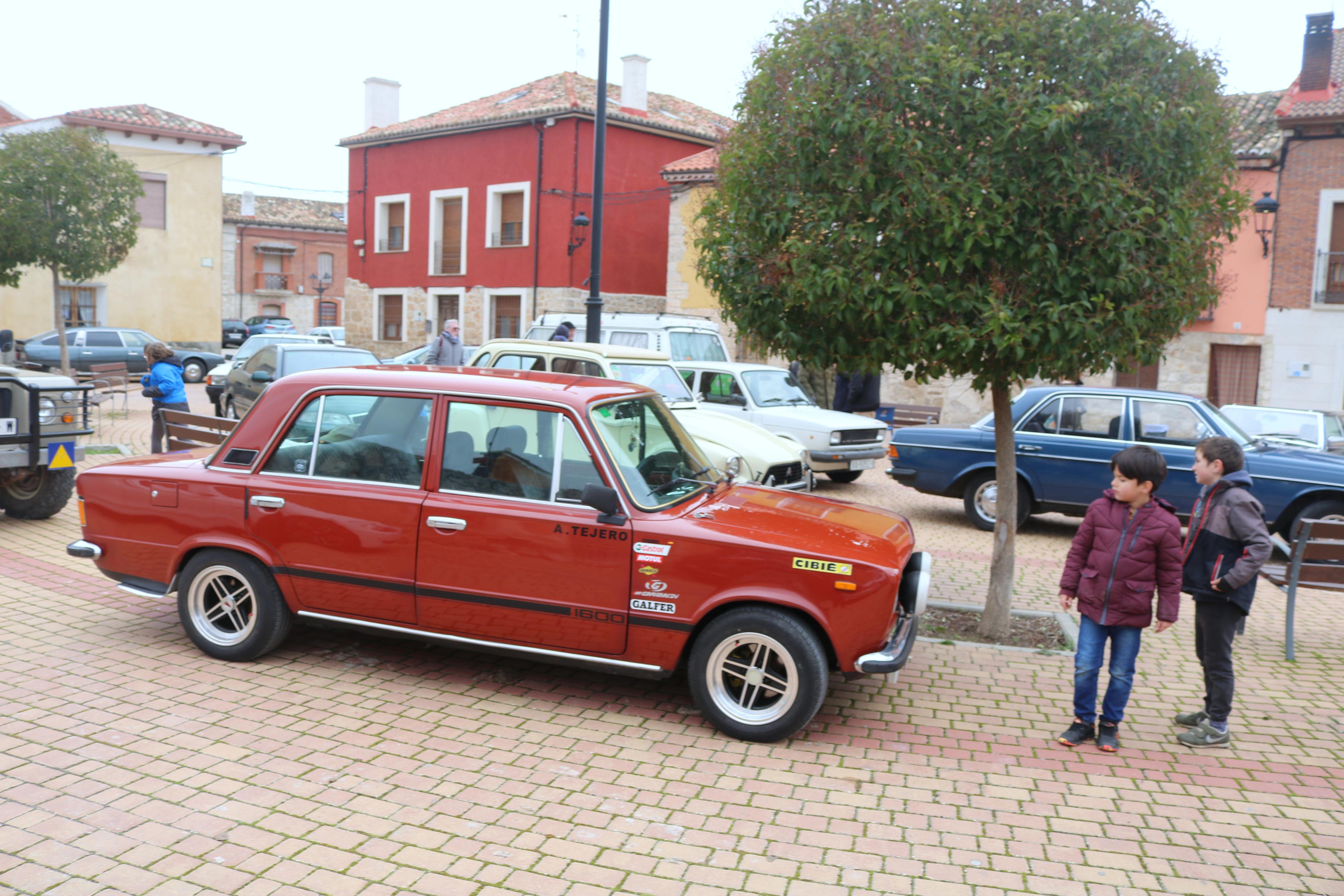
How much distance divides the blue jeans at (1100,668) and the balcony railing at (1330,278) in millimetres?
21111

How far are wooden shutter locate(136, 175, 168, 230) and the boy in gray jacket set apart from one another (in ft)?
127

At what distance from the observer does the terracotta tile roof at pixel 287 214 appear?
185ft

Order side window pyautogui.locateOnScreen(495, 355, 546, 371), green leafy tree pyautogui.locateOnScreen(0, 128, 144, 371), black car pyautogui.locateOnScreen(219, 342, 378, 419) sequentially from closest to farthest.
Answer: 1. side window pyautogui.locateOnScreen(495, 355, 546, 371)
2. black car pyautogui.locateOnScreen(219, 342, 378, 419)
3. green leafy tree pyautogui.locateOnScreen(0, 128, 144, 371)

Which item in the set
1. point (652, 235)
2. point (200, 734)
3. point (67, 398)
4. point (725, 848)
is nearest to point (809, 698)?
point (725, 848)

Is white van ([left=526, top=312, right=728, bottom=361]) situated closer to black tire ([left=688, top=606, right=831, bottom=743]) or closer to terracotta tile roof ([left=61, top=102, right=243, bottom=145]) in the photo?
Answer: black tire ([left=688, top=606, right=831, bottom=743])

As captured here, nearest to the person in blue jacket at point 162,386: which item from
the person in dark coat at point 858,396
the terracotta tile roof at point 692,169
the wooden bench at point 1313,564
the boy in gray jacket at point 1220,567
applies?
the boy in gray jacket at point 1220,567

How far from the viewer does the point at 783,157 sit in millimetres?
6594

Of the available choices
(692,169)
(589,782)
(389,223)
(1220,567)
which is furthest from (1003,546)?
(389,223)

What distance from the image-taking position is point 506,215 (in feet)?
103

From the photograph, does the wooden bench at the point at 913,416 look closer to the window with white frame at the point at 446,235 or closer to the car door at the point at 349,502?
the car door at the point at 349,502

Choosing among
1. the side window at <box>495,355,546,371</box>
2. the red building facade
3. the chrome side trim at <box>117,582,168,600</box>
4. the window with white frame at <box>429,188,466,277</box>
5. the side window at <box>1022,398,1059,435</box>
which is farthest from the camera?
the window with white frame at <box>429,188,466,277</box>

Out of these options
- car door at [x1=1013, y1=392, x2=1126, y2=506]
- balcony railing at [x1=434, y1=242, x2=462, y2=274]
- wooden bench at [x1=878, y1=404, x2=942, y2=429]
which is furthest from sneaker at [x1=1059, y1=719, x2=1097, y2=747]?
balcony railing at [x1=434, y1=242, x2=462, y2=274]

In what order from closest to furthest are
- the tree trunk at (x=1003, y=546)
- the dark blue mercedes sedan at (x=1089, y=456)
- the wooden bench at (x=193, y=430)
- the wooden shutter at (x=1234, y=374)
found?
the tree trunk at (x=1003, y=546)
the wooden bench at (x=193, y=430)
the dark blue mercedes sedan at (x=1089, y=456)
the wooden shutter at (x=1234, y=374)

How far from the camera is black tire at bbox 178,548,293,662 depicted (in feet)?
18.4
